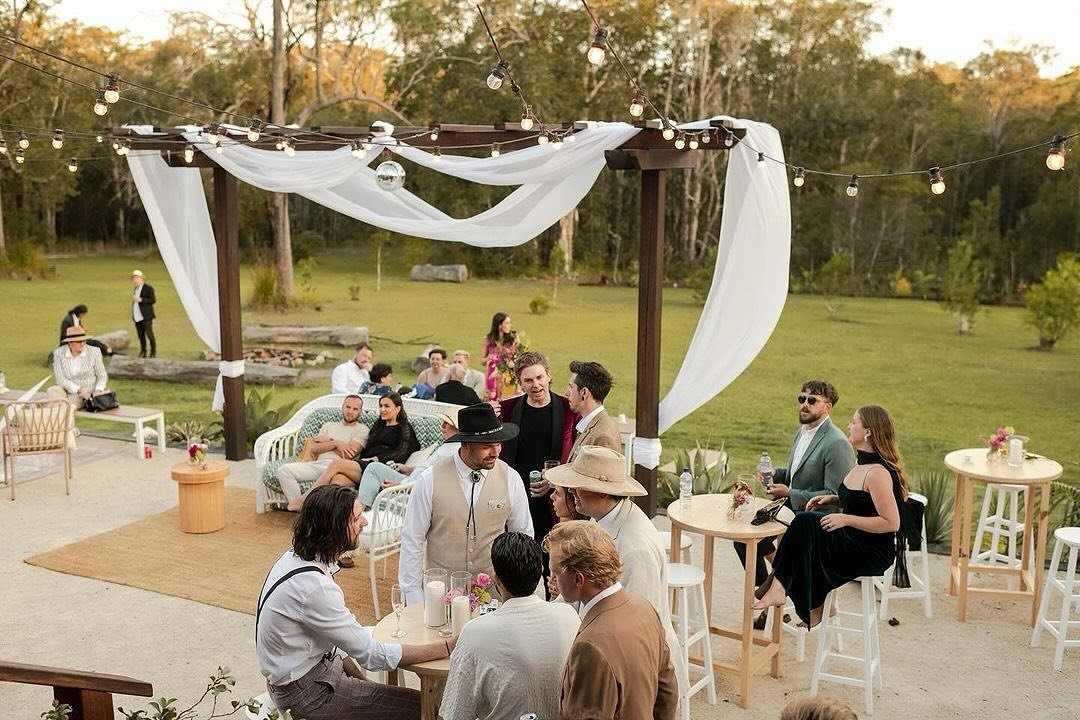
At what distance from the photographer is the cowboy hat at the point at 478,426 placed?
407 centimetres

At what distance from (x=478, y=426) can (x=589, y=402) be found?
898mm

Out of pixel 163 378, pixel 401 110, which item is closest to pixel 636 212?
pixel 401 110

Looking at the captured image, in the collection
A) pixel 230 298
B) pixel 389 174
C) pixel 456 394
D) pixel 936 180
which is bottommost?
pixel 456 394

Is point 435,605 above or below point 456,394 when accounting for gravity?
below

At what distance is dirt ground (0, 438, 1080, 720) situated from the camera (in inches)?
183

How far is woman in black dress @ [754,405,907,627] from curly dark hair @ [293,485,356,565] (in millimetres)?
2376

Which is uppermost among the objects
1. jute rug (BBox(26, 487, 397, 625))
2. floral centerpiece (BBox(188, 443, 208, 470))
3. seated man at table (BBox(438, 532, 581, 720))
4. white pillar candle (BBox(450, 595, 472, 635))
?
seated man at table (BBox(438, 532, 581, 720))

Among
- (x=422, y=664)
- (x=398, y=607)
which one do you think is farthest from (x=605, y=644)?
(x=398, y=607)

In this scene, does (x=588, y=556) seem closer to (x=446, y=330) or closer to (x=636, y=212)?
(x=446, y=330)

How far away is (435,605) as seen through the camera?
12.0 ft

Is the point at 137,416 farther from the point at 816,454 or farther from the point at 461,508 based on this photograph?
the point at 816,454

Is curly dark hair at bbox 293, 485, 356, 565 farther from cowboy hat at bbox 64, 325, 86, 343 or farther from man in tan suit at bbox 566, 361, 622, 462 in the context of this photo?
cowboy hat at bbox 64, 325, 86, 343

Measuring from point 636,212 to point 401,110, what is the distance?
272 inches

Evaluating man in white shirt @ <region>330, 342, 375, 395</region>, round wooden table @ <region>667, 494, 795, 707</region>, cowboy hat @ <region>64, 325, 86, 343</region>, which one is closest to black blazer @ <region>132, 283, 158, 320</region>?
cowboy hat @ <region>64, 325, 86, 343</region>
